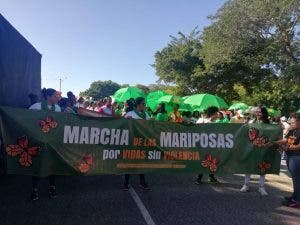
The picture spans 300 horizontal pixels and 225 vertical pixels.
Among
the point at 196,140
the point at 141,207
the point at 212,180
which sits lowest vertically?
the point at 141,207

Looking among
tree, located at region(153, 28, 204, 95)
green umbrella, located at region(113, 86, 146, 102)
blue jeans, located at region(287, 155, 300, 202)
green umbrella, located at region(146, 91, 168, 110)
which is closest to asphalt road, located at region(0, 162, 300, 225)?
blue jeans, located at region(287, 155, 300, 202)

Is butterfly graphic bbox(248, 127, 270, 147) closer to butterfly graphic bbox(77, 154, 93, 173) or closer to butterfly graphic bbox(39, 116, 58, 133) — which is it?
butterfly graphic bbox(77, 154, 93, 173)

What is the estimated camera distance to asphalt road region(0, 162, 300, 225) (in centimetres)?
653

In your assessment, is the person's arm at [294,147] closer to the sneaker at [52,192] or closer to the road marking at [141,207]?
the road marking at [141,207]

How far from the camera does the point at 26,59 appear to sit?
10.5 m

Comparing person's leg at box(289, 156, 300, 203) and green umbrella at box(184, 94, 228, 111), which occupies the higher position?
green umbrella at box(184, 94, 228, 111)

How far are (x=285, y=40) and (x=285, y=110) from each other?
45.7 feet

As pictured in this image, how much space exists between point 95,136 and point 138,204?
56.1 inches

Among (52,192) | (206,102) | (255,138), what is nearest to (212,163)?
(255,138)

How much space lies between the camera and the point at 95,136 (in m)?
7.80

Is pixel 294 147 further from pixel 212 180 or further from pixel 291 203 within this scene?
pixel 212 180

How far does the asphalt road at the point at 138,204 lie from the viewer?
653 centimetres

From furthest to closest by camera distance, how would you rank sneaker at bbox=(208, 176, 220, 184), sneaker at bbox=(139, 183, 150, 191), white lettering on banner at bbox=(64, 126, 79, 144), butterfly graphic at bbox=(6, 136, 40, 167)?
sneaker at bbox=(208, 176, 220, 184) → sneaker at bbox=(139, 183, 150, 191) → white lettering on banner at bbox=(64, 126, 79, 144) → butterfly graphic at bbox=(6, 136, 40, 167)

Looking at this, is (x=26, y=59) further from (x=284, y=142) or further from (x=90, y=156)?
(x=284, y=142)
